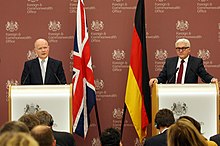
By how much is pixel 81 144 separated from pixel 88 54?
1681mm

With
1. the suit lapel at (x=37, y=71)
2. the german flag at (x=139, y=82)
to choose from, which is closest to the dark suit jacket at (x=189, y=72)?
the german flag at (x=139, y=82)

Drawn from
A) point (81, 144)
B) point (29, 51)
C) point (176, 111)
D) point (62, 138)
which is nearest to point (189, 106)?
point (176, 111)

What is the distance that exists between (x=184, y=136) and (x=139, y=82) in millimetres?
5419

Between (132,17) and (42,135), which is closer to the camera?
(42,135)

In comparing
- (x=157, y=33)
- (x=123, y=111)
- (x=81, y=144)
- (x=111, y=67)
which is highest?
(x=157, y=33)

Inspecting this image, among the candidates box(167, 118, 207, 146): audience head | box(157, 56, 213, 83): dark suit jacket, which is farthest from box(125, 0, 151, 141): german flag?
box(167, 118, 207, 146): audience head

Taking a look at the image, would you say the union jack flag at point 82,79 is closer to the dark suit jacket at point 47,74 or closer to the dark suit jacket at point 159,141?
the dark suit jacket at point 47,74

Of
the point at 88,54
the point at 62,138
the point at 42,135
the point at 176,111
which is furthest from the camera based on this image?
the point at 88,54

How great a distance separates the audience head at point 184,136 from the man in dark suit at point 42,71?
4.65 metres

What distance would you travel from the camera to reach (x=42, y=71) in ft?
28.4

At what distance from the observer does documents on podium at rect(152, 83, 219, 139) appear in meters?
7.57

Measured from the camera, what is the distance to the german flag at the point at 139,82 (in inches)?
366

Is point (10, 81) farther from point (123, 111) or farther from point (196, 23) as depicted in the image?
point (196, 23)

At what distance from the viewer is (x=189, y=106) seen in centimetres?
760
